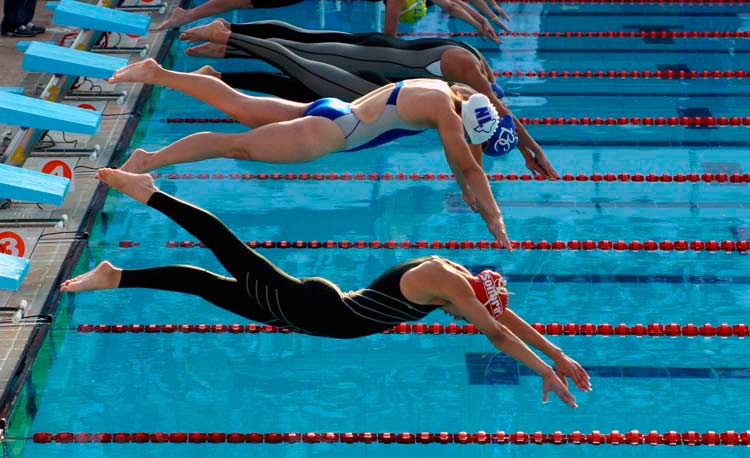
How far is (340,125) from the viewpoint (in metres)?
5.91

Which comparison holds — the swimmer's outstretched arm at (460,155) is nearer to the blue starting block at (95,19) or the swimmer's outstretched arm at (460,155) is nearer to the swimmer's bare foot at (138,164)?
the swimmer's bare foot at (138,164)

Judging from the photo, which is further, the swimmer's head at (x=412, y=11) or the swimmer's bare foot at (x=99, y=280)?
the swimmer's head at (x=412, y=11)

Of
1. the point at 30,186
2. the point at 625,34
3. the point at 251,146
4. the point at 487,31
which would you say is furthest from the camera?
the point at 625,34

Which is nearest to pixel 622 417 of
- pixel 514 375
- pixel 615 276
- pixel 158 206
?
pixel 514 375

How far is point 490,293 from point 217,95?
70.5 inches

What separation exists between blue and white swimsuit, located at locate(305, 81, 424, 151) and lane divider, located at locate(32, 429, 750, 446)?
1317 millimetres

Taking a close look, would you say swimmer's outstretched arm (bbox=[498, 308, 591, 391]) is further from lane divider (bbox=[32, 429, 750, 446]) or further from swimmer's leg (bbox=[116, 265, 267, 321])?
swimmer's leg (bbox=[116, 265, 267, 321])

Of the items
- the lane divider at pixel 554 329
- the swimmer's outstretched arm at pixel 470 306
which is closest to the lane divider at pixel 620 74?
the lane divider at pixel 554 329

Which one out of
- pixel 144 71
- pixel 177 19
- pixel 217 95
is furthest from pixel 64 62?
pixel 217 95

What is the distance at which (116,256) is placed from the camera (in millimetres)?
6926

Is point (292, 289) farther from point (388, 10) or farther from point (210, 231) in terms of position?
point (388, 10)

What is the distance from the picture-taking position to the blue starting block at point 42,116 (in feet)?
22.4

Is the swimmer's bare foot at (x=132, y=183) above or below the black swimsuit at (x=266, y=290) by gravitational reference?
above

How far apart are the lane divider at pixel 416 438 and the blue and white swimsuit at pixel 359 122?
4.32ft
